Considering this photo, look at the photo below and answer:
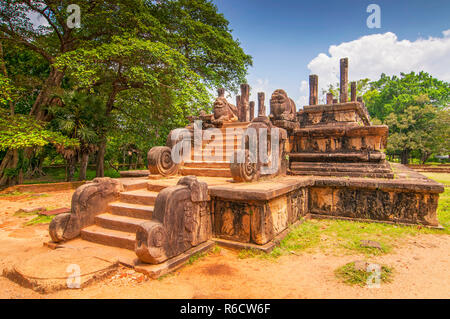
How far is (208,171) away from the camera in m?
5.32

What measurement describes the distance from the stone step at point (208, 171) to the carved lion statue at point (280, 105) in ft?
6.47

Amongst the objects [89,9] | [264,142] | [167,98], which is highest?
[89,9]

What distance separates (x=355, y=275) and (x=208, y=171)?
3.30 metres

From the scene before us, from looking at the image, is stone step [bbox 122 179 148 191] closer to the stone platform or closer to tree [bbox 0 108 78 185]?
the stone platform

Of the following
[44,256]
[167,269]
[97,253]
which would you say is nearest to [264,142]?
[167,269]

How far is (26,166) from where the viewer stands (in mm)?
9820

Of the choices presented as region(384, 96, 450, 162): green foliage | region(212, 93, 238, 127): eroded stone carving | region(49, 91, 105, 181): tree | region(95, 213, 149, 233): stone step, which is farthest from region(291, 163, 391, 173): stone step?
region(384, 96, 450, 162): green foliage

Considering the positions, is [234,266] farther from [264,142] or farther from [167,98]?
[167,98]

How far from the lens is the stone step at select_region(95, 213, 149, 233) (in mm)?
3508

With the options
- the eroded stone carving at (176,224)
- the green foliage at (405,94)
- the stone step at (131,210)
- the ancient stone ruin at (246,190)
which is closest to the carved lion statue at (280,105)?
the ancient stone ruin at (246,190)

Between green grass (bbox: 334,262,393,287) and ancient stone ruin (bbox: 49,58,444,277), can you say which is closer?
green grass (bbox: 334,262,393,287)

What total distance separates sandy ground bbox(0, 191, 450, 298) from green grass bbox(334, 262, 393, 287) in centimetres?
7

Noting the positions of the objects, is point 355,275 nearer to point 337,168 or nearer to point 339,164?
point 337,168
